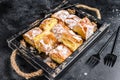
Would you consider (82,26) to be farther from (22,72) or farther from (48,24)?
(22,72)

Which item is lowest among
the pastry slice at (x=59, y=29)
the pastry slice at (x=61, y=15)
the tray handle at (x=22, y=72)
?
the tray handle at (x=22, y=72)

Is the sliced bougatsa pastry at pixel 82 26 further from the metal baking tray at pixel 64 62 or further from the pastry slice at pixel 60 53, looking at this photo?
the pastry slice at pixel 60 53

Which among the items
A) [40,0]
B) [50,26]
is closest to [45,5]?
[40,0]

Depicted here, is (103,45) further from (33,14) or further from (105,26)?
(33,14)

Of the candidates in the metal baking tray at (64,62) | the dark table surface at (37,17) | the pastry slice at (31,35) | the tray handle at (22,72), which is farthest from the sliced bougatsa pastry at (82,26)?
the tray handle at (22,72)

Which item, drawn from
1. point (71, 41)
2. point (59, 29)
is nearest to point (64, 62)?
point (71, 41)

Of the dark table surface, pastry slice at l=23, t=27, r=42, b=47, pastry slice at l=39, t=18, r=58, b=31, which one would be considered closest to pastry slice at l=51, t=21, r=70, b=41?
pastry slice at l=39, t=18, r=58, b=31
